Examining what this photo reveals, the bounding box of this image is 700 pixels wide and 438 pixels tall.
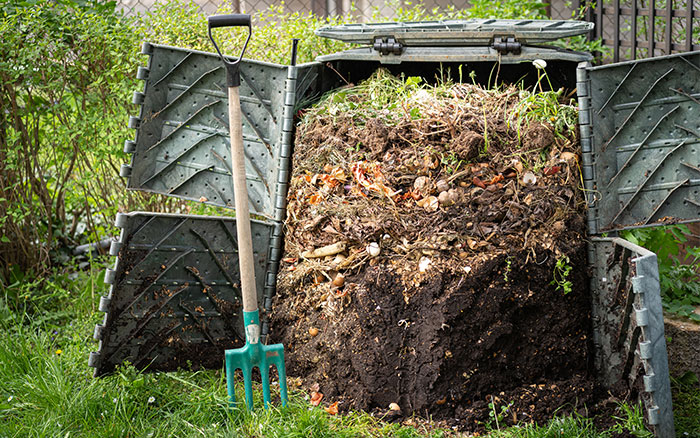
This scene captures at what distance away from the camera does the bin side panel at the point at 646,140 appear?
315cm

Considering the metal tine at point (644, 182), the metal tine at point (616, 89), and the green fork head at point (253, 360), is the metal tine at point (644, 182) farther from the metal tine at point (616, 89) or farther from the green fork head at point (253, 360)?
the green fork head at point (253, 360)

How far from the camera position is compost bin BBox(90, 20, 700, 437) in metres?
3.16

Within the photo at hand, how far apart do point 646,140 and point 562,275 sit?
2.40 ft

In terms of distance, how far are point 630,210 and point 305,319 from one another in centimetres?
167

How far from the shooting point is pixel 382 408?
3268 mm

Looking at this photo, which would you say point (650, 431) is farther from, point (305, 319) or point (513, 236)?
point (305, 319)

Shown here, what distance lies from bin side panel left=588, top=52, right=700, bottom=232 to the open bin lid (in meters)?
0.27

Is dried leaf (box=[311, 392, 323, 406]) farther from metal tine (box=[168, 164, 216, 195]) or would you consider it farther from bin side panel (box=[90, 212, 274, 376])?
metal tine (box=[168, 164, 216, 195])

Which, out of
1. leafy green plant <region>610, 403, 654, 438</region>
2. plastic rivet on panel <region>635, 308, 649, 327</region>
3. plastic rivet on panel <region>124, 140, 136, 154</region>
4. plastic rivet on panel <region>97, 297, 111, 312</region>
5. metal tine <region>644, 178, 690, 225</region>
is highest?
plastic rivet on panel <region>124, 140, 136, 154</region>

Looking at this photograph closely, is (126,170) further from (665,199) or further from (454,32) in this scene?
(665,199)

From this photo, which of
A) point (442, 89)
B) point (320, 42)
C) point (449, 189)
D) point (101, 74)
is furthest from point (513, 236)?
point (101, 74)

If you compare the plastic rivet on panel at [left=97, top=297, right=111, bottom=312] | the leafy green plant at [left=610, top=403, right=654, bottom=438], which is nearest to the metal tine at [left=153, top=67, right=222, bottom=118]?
the plastic rivet on panel at [left=97, top=297, right=111, bottom=312]

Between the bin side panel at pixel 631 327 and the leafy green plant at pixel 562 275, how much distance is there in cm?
18

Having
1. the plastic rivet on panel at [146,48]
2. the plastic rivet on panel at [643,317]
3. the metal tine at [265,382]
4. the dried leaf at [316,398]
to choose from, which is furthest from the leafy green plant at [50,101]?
the plastic rivet on panel at [643,317]
